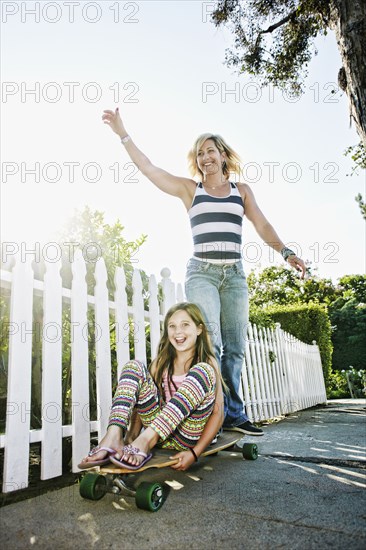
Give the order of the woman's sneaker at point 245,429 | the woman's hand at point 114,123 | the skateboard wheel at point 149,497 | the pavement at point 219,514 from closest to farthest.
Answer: the pavement at point 219,514 → the skateboard wheel at point 149,497 → the woman's sneaker at point 245,429 → the woman's hand at point 114,123

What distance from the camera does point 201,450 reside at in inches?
66.7

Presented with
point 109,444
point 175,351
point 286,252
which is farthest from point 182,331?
point 286,252

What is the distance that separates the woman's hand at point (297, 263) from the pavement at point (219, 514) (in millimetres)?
1136

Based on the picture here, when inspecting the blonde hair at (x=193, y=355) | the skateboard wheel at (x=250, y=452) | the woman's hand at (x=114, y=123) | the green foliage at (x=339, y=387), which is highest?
the woman's hand at (x=114, y=123)

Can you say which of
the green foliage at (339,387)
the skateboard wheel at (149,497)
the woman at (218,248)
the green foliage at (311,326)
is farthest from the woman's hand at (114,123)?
the green foliage at (339,387)

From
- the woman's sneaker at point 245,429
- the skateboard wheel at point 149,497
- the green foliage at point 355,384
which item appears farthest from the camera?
the green foliage at point 355,384

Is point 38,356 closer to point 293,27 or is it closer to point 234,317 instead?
point 234,317

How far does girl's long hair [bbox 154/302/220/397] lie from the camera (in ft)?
6.57

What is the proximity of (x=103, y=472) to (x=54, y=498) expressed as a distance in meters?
0.36

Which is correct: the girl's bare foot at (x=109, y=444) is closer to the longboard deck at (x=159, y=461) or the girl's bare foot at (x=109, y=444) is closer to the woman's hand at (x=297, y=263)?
the longboard deck at (x=159, y=461)

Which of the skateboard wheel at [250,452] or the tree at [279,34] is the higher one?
the tree at [279,34]

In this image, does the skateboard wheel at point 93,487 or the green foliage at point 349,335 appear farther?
the green foliage at point 349,335

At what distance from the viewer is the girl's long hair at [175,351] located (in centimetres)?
200

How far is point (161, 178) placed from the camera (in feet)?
8.70
